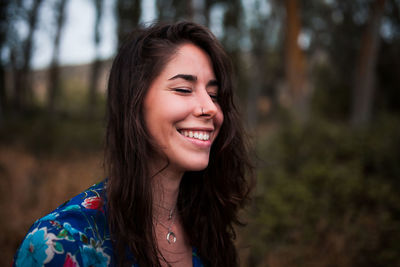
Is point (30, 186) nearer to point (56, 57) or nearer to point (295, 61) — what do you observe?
point (295, 61)

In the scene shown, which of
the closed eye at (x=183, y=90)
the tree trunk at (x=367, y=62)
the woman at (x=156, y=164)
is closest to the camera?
the woman at (x=156, y=164)

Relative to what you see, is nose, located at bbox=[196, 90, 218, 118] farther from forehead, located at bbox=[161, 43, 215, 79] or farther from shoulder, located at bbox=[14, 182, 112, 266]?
shoulder, located at bbox=[14, 182, 112, 266]

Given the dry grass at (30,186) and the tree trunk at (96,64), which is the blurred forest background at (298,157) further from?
the tree trunk at (96,64)

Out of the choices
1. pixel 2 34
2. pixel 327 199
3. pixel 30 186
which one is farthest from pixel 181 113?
pixel 2 34

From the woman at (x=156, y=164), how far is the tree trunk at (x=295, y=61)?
7.57m

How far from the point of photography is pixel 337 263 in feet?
12.4

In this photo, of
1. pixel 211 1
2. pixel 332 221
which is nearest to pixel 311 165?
pixel 332 221

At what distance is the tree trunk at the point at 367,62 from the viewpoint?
9.41 meters

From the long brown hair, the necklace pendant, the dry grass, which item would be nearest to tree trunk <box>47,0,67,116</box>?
the dry grass

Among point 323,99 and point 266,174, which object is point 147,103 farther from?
point 323,99

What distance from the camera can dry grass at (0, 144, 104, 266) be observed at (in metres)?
4.29

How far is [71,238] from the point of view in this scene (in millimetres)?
1089

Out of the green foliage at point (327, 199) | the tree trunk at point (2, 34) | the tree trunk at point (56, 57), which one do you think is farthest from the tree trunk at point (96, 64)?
the green foliage at point (327, 199)

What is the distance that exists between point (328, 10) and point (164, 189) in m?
17.0
